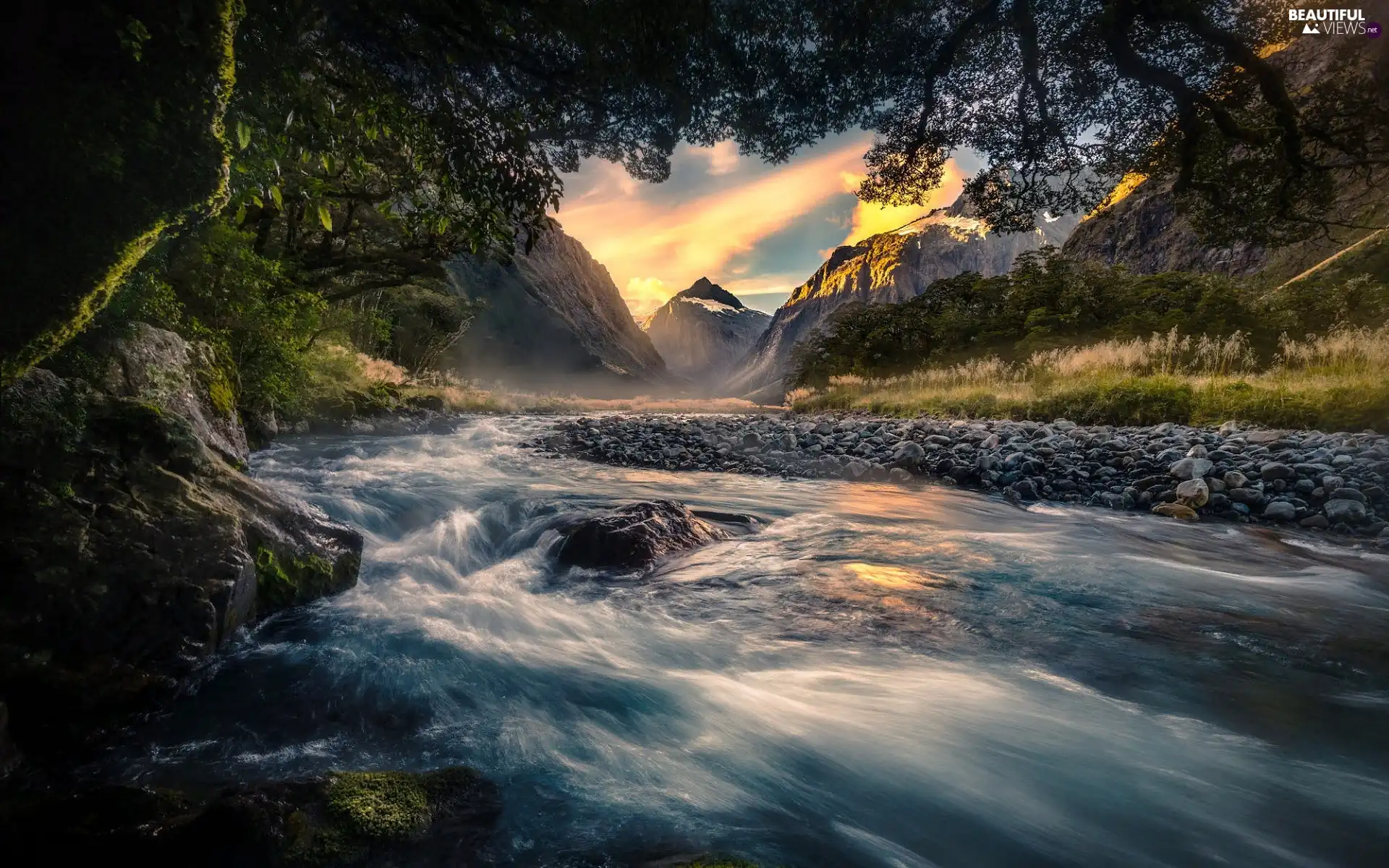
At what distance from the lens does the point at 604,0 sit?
4.34 m

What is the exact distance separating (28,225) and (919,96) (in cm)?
1006

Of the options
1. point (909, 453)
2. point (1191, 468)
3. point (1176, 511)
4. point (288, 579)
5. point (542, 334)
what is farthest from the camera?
point (542, 334)

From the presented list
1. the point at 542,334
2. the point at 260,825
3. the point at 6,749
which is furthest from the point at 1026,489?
the point at 542,334

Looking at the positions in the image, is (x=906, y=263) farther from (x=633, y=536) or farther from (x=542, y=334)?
(x=633, y=536)

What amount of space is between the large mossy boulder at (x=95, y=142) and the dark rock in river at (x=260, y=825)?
5.90ft

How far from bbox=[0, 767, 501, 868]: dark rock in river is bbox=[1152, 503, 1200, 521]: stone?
27.3ft

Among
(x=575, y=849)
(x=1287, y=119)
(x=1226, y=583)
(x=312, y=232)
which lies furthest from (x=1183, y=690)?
(x=312, y=232)

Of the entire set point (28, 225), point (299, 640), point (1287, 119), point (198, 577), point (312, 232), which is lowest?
point (299, 640)

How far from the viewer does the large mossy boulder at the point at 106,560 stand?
254 centimetres

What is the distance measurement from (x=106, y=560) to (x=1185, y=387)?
15.2 m

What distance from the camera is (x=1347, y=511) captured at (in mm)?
6184

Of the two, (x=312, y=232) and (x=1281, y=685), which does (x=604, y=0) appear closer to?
(x=1281, y=685)

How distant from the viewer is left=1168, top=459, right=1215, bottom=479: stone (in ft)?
24.3

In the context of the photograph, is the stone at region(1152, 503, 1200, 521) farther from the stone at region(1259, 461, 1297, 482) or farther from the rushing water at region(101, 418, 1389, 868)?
the stone at region(1259, 461, 1297, 482)
